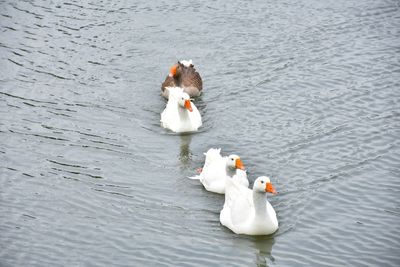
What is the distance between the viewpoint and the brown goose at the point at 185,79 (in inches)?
722

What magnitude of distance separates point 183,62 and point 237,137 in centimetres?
342

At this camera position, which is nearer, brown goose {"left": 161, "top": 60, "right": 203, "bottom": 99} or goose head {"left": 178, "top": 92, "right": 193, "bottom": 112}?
goose head {"left": 178, "top": 92, "right": 193, "bottom": 112}

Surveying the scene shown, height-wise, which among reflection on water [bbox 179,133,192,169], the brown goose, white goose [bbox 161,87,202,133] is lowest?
reflection on water [bbox 179,133,192,169]

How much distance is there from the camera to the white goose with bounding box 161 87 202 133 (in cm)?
1680

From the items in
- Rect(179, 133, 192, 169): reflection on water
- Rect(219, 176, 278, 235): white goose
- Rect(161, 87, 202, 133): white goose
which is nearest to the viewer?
Rect(219, 176, 278, 235): white goose

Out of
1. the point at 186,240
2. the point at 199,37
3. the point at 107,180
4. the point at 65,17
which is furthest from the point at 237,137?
the point at 65,17

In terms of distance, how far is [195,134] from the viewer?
1683cm

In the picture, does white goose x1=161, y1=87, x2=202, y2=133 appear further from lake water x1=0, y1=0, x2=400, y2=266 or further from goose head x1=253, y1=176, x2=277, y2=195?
goose head x1=253, y1=176, x2=277, y2=195

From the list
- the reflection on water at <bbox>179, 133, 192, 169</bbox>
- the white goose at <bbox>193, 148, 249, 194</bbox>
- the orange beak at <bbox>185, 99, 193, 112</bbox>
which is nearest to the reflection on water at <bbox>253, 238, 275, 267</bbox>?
the white goose at <bbox>193, 148, 249, 194</bbox>

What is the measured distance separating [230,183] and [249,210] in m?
0.63

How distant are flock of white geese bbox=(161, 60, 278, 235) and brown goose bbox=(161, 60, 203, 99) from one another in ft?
1.39

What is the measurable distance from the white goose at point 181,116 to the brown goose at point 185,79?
101 centimetres

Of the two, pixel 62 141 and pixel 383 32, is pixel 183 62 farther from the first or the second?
pixel 383 32

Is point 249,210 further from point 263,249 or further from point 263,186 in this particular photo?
point 263,249
